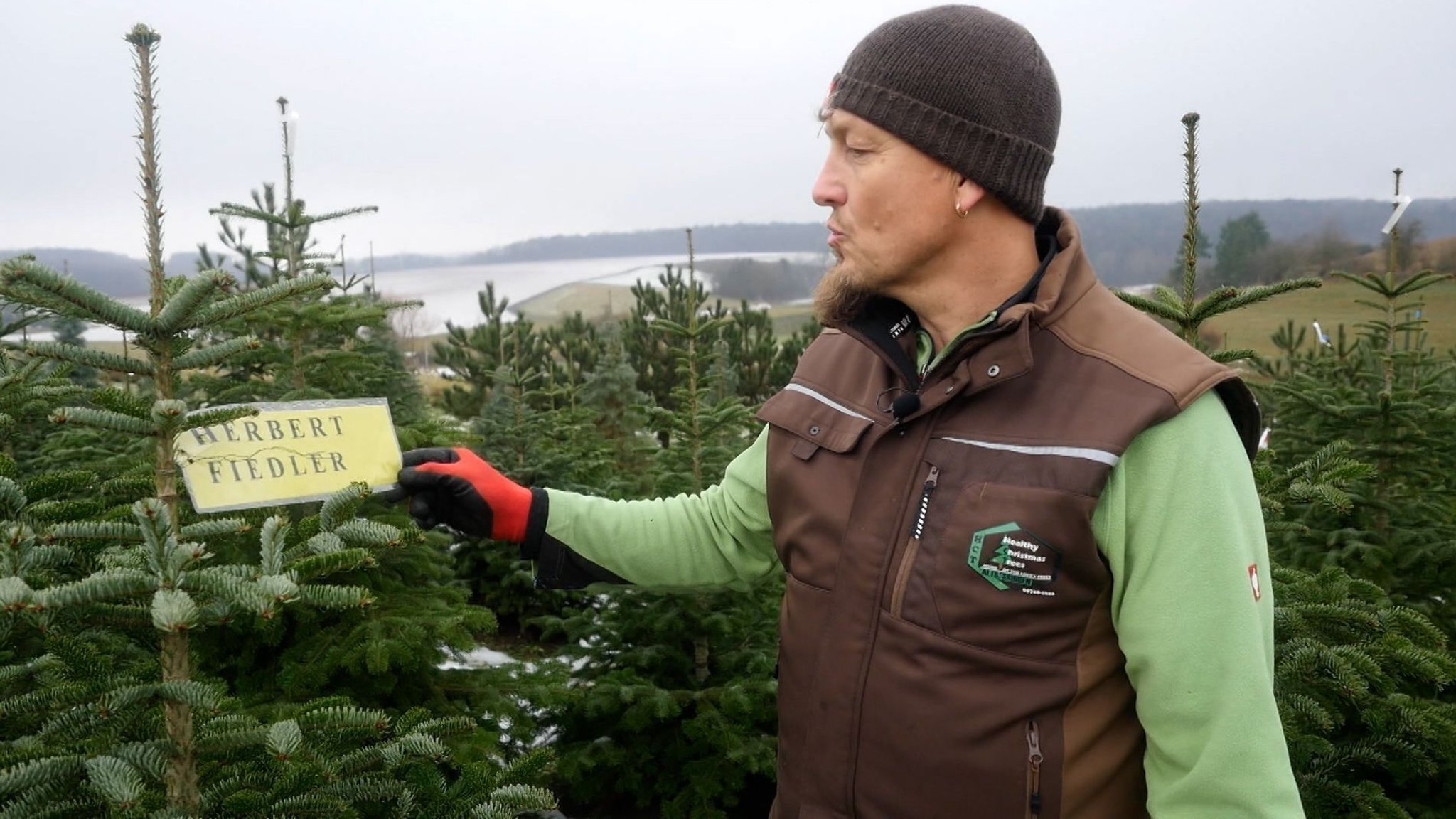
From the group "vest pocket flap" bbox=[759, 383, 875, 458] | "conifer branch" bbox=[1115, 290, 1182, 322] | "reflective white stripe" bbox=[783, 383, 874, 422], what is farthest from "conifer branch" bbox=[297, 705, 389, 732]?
"conifer branch" bbox=[1115, 290, 1182, 322]

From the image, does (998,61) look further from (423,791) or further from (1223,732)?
(423,791)

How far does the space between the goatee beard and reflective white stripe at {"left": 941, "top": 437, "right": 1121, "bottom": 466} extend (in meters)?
0.38

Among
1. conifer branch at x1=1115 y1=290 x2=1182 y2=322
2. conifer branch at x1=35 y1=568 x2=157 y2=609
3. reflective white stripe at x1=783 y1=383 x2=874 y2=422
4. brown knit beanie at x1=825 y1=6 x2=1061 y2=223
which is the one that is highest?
brown knit beanie at x1=825 y1=6 x2=1061 y2=223

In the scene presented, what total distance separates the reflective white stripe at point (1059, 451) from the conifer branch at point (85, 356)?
144cm

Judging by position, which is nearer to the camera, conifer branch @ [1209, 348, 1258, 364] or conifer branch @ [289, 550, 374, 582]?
conifer branch @ [289, 550, 374, 582]

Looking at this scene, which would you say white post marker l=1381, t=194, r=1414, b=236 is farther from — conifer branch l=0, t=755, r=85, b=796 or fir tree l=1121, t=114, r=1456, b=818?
conifer branch l=0, t=755, r=85, b=796

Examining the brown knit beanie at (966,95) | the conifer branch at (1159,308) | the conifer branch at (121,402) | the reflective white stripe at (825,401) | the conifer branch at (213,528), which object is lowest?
the conifer branch at (213,528)

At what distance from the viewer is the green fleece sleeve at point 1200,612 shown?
4.32 ft

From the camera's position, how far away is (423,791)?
1773mm

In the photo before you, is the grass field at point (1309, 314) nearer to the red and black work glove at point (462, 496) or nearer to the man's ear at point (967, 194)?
the man's ear at point (967, 194)

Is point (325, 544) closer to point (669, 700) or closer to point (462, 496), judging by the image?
point (462, 496)

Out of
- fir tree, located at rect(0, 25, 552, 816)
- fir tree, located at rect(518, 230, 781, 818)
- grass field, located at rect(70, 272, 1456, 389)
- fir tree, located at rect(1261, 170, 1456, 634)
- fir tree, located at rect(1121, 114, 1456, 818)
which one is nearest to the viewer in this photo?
fir tree, located at rect(0, 25, 552, 816)

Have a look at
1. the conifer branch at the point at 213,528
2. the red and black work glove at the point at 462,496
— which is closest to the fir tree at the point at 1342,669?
the red and black work glove at the point at 462,496

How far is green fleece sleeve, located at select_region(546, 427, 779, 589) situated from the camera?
203 centimetres
